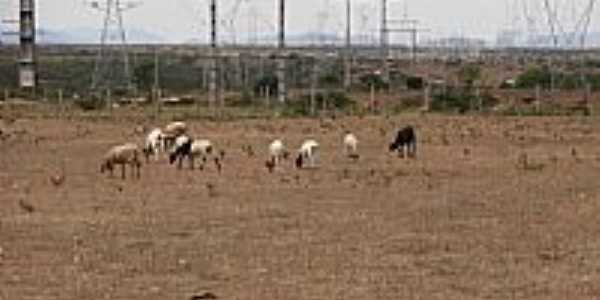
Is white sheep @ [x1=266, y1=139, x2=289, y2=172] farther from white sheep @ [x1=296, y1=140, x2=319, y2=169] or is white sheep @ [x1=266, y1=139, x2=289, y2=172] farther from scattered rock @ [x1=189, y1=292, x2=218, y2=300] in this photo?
scattered rock @ [x1=189, y1=292, x2=218, y2=300]

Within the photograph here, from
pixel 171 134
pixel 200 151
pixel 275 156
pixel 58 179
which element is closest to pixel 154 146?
pixel 171 134

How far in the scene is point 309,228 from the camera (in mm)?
21516

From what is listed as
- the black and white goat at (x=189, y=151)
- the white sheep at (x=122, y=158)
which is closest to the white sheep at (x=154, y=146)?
the black and white goat at (x=189, y=151)

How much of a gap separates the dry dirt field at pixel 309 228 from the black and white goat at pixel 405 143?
0.39 meters

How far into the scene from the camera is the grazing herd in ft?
104

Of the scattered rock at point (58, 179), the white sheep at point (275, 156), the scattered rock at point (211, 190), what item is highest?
the white sheep at point (275, 156)

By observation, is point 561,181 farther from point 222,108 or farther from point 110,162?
point 222,108

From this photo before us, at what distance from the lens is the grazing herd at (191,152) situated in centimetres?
3164

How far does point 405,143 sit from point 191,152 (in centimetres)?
702

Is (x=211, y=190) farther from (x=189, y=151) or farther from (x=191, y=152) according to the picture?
(x=189, y=151)

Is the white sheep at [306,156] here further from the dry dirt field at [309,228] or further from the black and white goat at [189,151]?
the black and white goat at [189,151]

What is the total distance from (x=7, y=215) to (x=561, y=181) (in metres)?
12.4

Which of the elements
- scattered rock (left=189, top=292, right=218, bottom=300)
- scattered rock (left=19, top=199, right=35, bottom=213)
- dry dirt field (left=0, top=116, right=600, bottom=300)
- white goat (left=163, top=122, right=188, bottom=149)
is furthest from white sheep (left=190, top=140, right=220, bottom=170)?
A: scattered rock (left=189, top=292, right=218, bottom=300)

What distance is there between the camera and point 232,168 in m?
33.4
